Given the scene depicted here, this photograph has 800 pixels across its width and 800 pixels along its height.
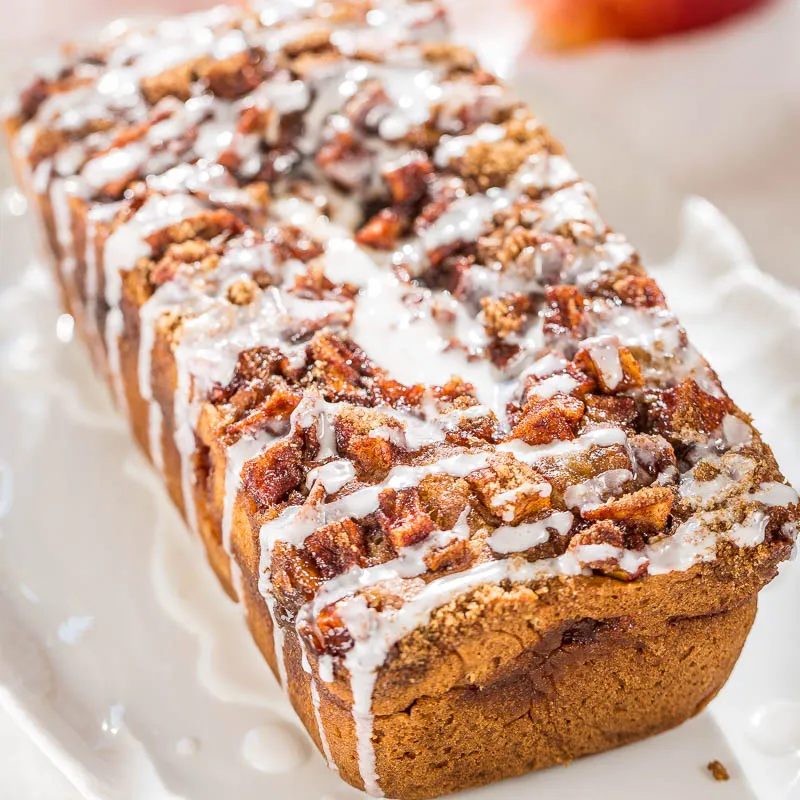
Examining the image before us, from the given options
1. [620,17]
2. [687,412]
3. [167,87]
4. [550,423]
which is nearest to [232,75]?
[167,87]

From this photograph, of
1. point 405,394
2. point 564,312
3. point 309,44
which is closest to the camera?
point 405,394

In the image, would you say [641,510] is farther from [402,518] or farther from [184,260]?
[184,260]

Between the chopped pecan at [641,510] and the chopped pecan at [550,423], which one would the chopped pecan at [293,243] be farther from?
the chopped pecan at [641,510]

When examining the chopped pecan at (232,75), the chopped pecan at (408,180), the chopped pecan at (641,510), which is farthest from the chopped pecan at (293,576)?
the chopped pecan at (232,75)

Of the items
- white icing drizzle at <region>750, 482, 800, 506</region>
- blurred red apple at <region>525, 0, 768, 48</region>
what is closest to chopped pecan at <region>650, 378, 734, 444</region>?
white icing drizzle at <region>750, 482, 800, 506</region>

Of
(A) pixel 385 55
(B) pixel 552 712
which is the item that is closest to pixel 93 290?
(A) pixel 385 55

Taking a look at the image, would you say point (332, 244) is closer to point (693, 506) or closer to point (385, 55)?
point (385, 55)
